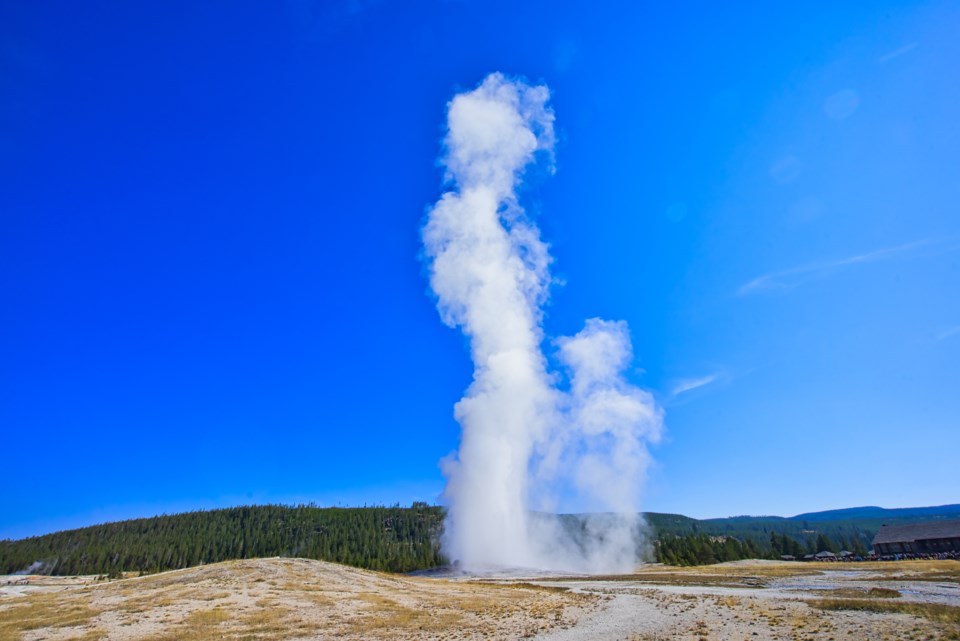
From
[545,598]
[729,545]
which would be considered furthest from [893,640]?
[729,545]

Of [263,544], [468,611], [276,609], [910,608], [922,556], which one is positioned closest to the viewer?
[910,608]

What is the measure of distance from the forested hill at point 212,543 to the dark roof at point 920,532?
307ft

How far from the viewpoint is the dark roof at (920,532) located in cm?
8538

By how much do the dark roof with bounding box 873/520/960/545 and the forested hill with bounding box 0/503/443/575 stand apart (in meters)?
93.6

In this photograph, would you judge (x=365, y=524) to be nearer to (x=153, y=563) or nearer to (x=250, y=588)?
(x=153, y=563)

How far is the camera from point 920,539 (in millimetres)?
88500

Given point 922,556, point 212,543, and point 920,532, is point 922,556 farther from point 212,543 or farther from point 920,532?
point 212,543

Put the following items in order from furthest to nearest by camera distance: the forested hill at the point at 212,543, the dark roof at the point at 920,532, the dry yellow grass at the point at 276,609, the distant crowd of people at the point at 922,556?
the forested hill at the point at 212,543
the dark roof at the point at 920,532
the distant crowd of people at the point at 922,556
the dry yellow grass at the point at 276,609

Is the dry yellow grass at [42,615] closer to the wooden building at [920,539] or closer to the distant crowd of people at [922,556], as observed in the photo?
the distant crowd of people at [922,556]

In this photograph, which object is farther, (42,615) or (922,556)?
(922,556)

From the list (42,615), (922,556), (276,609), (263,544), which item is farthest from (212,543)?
(922,556)

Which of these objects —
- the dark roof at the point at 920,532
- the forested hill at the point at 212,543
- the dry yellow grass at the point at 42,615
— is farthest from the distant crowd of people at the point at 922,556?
the dry yellow grass at the point at 42,615

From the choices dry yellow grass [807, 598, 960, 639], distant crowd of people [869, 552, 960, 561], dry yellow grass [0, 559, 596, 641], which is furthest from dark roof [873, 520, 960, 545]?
dry yellow grass [807, 598, 960, 639]

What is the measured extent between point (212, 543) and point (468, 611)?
15710 centimetres
